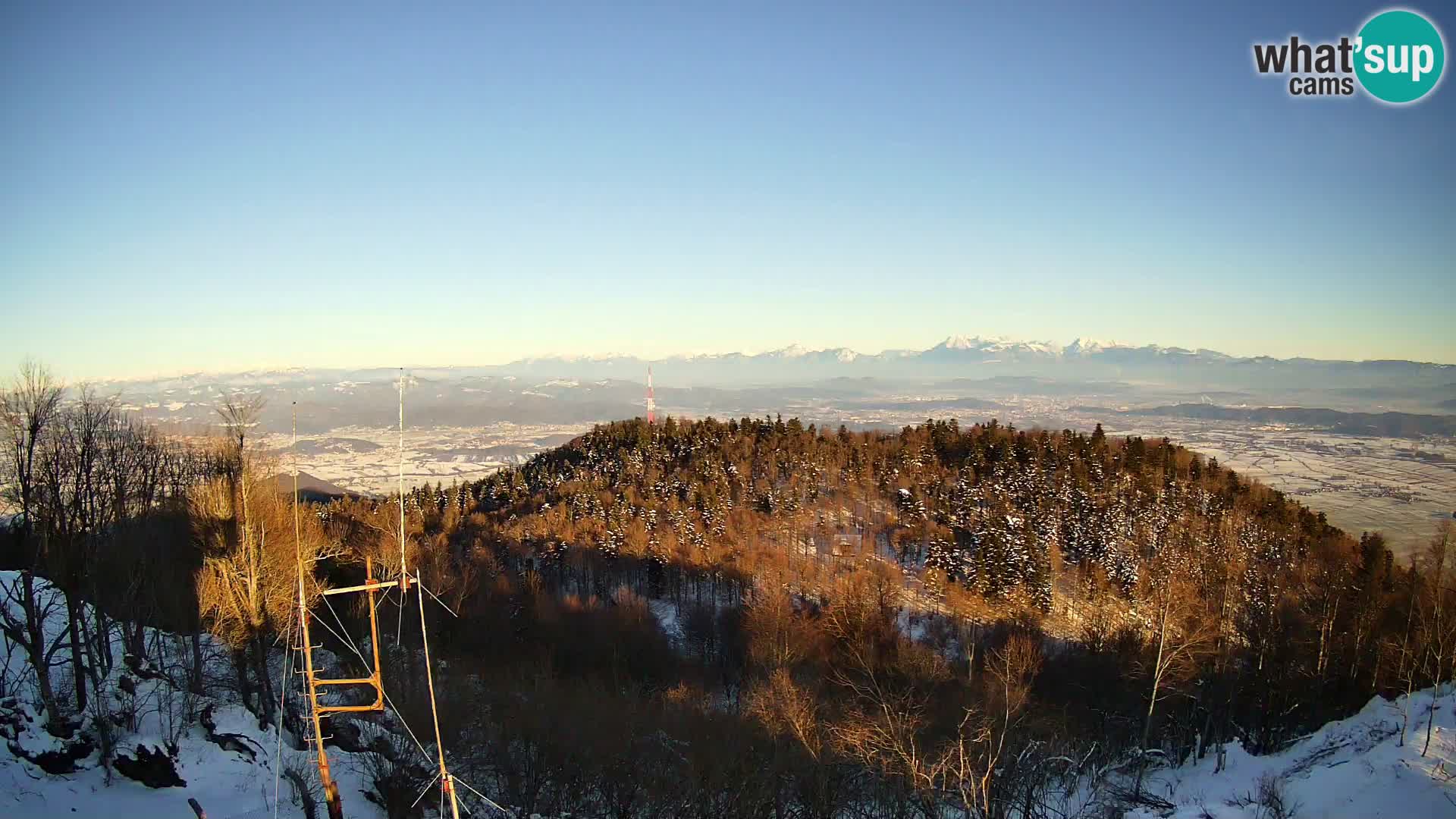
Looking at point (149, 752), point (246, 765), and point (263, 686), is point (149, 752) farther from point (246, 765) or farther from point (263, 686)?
point (263, 686)

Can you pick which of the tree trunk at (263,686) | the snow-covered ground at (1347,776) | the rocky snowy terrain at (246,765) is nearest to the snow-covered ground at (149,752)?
the rocky snowy terrain at (246,765)

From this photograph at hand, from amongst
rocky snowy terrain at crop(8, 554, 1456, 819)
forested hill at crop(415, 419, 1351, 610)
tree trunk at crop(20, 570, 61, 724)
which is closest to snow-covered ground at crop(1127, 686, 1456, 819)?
rocky snowy terrain at crop(8, 554, 1456, 819)

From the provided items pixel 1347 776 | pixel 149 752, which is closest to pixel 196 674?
pixel 149 752

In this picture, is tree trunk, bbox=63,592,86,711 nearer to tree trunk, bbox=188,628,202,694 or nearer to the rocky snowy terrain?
the rocky snowy terrain

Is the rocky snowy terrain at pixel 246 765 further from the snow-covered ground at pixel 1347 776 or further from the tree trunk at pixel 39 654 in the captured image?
the tree trunk at pixel 39 654

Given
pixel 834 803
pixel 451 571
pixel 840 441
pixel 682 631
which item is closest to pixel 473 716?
pixel 834 803
